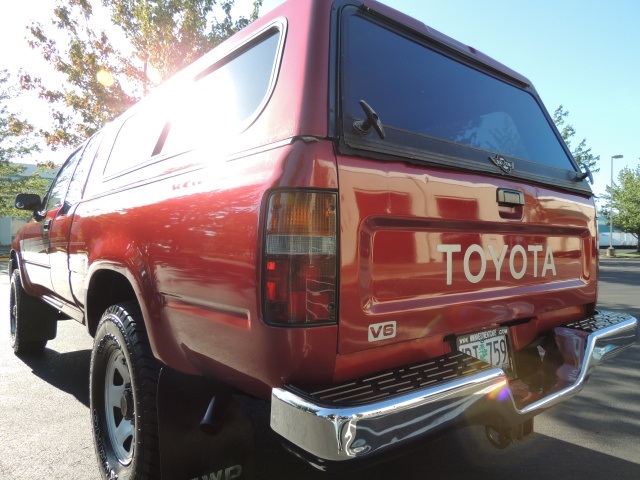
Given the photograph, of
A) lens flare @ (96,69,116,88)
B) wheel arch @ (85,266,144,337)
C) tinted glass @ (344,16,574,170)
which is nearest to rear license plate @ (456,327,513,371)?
tinted glass @ (344,16,574,170)

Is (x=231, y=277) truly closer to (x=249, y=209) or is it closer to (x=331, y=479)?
(x=249, y=209)

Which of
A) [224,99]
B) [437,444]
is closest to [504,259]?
[437,444]

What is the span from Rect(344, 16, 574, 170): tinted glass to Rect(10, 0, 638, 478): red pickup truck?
0.01m

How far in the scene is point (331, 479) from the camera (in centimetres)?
246

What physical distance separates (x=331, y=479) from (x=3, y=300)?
345 inches

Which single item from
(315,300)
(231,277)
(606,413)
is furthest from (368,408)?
(606,413)

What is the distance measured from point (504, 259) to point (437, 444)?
4.34ft

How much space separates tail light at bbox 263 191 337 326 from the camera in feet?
4.85

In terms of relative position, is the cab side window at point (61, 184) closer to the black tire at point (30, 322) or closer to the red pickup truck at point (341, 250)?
the black tire at point (30, 322)

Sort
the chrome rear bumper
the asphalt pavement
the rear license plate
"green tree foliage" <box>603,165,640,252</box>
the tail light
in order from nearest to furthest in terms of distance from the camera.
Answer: the chrome rear bumper < the tail light < the rear license plate < the asphalt pavement < "green tree foliage" <box>603,165,640,252</box>

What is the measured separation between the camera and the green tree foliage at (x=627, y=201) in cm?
3581

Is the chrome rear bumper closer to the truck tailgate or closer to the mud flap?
the truck tailgate

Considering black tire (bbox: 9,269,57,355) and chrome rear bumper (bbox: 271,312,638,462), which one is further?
black tire (bbox: 9,269,57,355)

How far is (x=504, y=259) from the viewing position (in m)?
2.14
